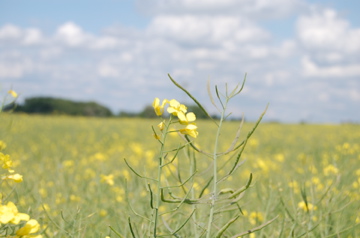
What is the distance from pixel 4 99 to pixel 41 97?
4304 cm

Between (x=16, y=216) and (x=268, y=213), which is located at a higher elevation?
(x=16, y=216)

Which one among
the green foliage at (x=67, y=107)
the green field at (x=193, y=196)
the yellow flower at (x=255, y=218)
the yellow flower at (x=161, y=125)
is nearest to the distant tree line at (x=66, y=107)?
the green foliage at (x=67, y=107)

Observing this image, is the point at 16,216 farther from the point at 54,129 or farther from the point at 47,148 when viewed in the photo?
the point at 54,129

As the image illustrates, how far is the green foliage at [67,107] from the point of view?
41.2 meters

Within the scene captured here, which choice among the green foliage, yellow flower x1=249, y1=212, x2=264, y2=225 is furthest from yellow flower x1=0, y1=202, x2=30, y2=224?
the green foliage

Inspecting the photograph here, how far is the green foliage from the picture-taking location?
41.2m

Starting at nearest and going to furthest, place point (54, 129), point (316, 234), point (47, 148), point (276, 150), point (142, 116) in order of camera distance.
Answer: point (316, 234) → point (47, 148) → point (276, 150) → point (54, 129) → point (142, 116)

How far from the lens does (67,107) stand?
4312 centimetres

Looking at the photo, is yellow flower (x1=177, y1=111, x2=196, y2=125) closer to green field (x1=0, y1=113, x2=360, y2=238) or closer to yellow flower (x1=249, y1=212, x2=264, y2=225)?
green field (x1=0, y1=113, x2=360, y2=238)

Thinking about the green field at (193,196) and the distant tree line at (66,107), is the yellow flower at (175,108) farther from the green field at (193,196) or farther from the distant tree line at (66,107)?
the distant tree line at (66,107)

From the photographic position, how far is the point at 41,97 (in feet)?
139

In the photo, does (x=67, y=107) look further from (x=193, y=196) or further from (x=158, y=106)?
(x=158, y=106)

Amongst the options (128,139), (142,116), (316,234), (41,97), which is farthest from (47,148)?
(41,97)

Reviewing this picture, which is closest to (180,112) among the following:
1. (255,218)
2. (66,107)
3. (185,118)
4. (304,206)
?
(185,118)
